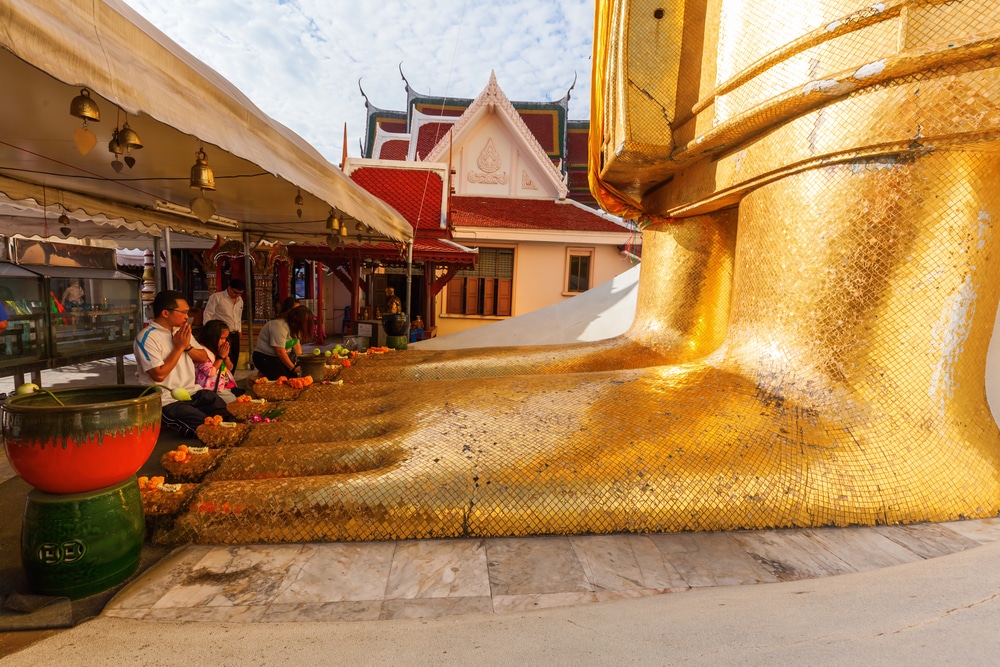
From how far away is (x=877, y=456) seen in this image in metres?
1.76

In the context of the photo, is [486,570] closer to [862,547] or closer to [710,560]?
[710,560]

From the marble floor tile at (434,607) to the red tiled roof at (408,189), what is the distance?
7974 mm

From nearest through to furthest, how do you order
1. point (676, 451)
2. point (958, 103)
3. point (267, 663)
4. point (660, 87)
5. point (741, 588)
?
1. point (267, 663)
2. point (741, 588)
3. point (958, 103)
4. point (676, 451)
5. point (660, 87)

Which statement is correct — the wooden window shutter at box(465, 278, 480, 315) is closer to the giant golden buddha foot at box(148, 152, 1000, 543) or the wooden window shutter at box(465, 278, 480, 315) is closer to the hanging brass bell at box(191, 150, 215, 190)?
the hanging brass bell at box(191, 150, 215, 190)

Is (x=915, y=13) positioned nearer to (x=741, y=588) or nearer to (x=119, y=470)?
(x=741, y=588)

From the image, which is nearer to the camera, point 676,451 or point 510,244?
point 676,451

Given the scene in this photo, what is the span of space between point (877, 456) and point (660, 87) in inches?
92.4

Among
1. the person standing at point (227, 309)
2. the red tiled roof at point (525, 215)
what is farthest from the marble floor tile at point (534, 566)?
the red tiled roof at point (525, 215)

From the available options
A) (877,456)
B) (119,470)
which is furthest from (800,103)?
(119,470)

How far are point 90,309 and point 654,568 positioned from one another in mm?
5580

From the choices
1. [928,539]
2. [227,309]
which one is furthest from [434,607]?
[227,309]

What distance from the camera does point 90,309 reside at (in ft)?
15.2

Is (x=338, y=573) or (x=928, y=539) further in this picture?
(x=928, y=539)

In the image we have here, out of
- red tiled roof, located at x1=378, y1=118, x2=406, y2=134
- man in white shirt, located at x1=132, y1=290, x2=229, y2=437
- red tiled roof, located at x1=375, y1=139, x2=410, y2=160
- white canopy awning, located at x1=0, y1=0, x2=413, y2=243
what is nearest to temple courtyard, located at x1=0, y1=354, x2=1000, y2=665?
man in white shirt, located at x1=132, y1=290, x2=229, y2=437
